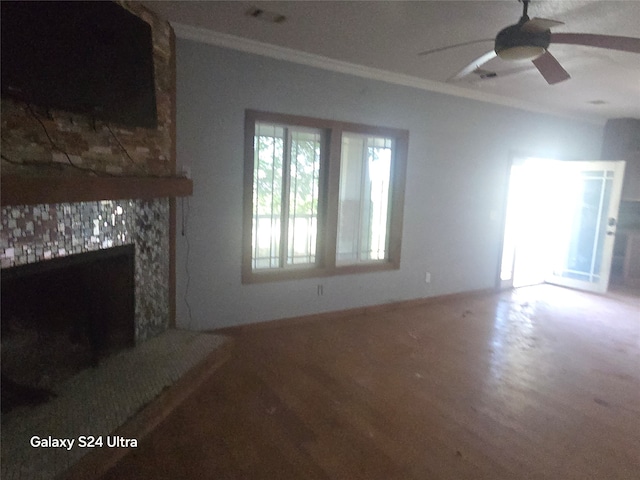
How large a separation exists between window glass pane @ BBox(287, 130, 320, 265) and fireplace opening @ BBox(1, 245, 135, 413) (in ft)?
5.18

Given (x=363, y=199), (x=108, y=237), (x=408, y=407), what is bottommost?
(x=408, y=407)

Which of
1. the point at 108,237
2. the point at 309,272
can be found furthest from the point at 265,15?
the point at 309,272

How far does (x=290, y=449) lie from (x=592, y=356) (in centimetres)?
291

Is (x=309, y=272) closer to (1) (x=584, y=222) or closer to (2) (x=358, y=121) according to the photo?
(2) (x=358, y=121)

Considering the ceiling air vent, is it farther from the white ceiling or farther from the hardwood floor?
the hardwood floor

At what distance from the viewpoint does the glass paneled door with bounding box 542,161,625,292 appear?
5590 mm

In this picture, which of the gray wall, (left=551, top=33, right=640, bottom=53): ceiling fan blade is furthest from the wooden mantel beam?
(left=551, top=33, right=640, bottom=53): ceiling fan blade

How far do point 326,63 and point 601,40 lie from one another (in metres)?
2.23

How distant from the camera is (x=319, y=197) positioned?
4.03m

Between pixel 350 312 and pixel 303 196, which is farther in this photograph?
pixel 350 312

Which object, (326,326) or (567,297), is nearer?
(326,326)

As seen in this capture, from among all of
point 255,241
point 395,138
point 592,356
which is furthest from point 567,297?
point 255,241

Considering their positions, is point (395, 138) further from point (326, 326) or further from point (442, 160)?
point (326, 326)

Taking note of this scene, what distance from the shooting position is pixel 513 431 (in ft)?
7.93
